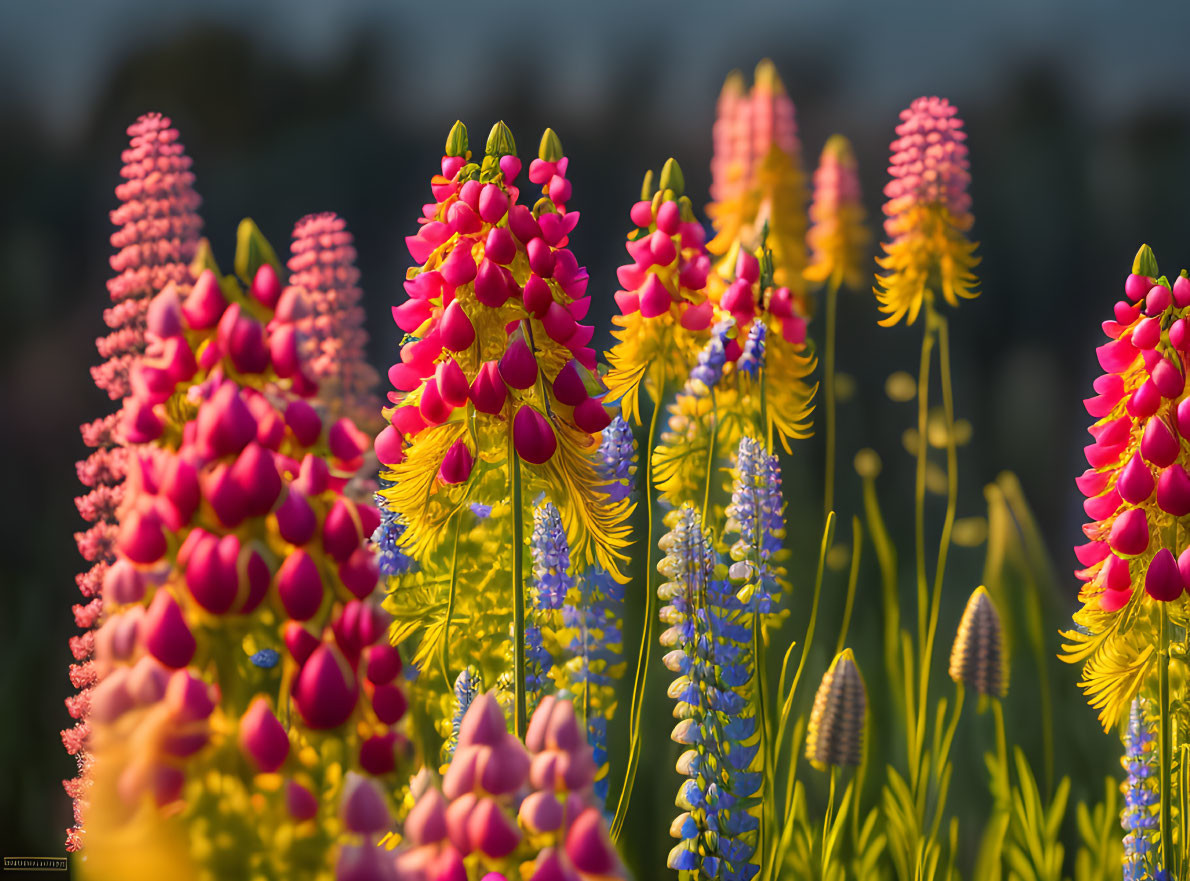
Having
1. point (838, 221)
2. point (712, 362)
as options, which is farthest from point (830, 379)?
point (712, 362)

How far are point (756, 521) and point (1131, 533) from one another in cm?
58

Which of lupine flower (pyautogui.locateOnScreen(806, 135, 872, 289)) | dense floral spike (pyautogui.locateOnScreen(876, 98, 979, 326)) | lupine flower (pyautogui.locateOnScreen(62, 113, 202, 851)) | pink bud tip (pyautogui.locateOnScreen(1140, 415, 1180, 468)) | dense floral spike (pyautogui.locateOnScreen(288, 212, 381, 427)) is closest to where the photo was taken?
pink bud tip (pyautogui.locateOnScreen(1140, 415, 1180, 468))

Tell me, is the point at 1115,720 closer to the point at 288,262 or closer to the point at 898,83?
the point at 898,83

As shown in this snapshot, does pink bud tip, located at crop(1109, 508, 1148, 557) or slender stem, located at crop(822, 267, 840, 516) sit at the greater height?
slender stem, located at crop(822, 267, 840, 516)

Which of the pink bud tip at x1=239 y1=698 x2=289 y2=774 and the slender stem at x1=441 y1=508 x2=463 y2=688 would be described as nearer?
the pink bud tip at x1=239 y1=698 x2=289 y2=774

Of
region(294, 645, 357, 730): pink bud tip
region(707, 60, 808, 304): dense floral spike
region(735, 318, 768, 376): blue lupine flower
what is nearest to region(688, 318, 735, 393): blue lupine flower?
region(735, 318, 768, 376): blue lupine flower

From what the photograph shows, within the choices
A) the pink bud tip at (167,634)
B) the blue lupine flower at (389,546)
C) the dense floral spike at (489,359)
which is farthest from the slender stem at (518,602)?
the pink bud tip at (167,634)

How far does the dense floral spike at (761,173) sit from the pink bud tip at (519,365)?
0.81m

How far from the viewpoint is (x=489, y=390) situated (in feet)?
4.44

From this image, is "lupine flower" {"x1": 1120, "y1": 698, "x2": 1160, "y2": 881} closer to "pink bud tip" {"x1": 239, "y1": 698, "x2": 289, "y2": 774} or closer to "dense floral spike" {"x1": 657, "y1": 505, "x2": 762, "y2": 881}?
"dense floral spike" {"x1": 657, "y1": 505, "x2": 762, "y2": 881}

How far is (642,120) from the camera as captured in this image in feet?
6.73

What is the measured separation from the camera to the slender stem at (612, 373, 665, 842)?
5.56 ft

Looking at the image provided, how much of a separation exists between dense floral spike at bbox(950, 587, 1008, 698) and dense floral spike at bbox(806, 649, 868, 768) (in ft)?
0.90

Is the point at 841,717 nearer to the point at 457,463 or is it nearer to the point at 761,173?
the point at 457,463
